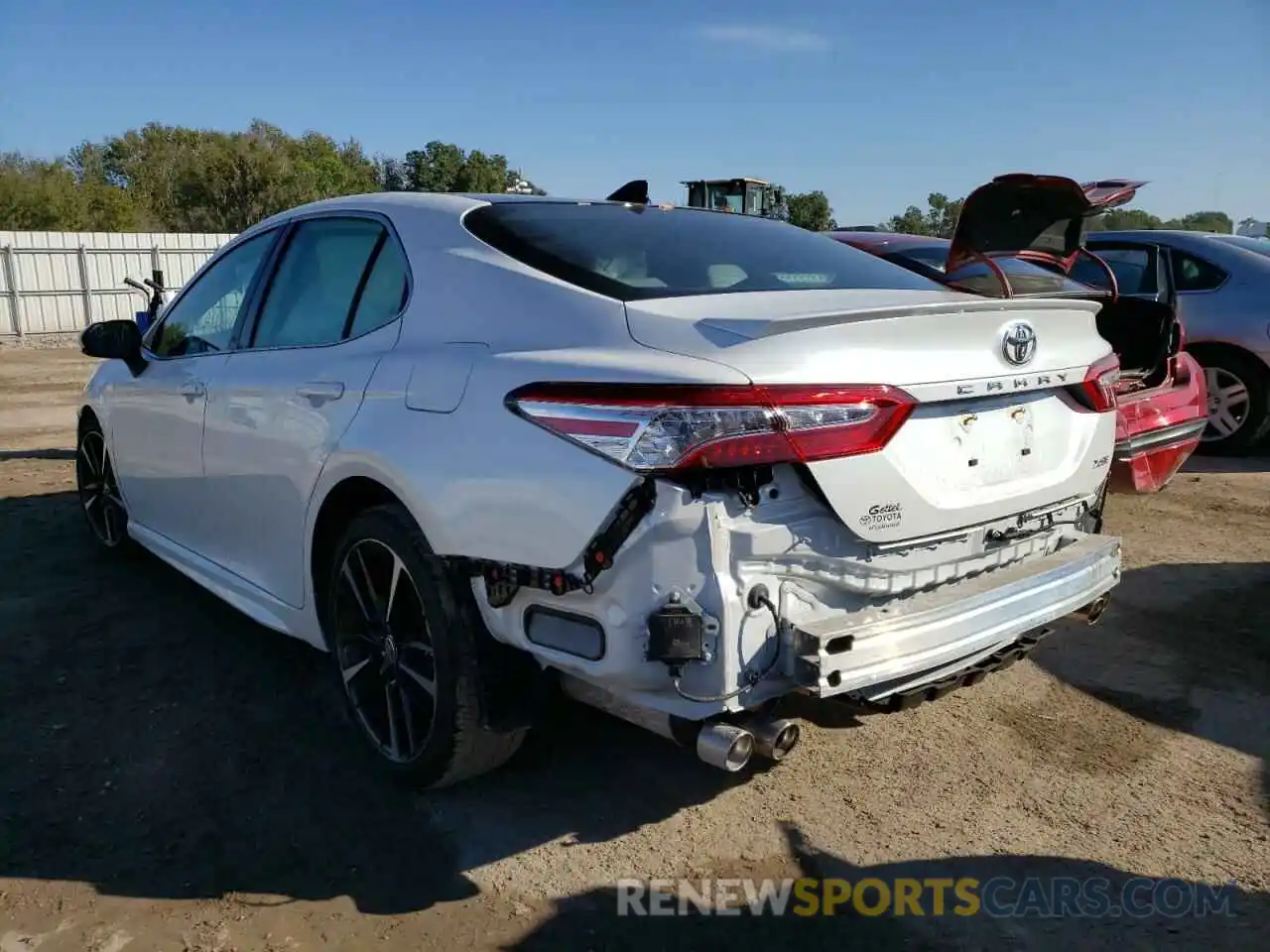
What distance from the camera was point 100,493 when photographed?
5.39 metres

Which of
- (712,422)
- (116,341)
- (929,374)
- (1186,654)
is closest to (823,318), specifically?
(929,374)

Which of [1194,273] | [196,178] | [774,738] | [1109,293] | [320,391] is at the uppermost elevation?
[196,178]

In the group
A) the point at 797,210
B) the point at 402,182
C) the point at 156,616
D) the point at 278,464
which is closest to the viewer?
the point at 278,464

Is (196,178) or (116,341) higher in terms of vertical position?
(196,178)

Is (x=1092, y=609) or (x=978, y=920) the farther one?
(x=1092, y=609)

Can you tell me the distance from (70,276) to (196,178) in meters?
28.1

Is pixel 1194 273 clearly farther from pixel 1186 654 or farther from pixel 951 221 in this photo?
pixel 951 221

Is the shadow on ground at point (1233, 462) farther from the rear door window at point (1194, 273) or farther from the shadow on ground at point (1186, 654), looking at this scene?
the shadow on ground at point (1186, 654)

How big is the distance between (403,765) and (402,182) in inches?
2402

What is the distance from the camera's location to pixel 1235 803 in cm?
306

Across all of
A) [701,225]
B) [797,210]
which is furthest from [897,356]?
[797,210]

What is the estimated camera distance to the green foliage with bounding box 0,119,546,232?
39969 mm

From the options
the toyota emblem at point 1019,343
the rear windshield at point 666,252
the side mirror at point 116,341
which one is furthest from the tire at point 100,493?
the toyota emblem at point 1019,343

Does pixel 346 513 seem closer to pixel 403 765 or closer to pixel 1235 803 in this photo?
pixel 403 765
